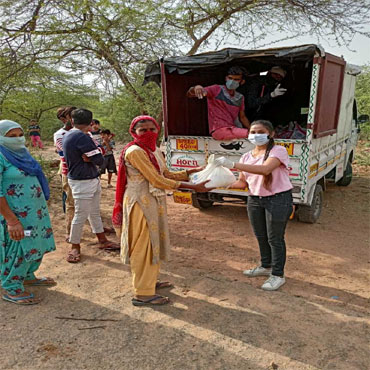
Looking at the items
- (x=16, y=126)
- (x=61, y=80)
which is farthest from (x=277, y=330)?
(x=61, y=80)

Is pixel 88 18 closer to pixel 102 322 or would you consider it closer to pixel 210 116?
pixel 210 116

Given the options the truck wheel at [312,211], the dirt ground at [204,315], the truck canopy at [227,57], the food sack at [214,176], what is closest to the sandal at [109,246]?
the dirt ground at [204,315]

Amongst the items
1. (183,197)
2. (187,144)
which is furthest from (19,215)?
(187,144)

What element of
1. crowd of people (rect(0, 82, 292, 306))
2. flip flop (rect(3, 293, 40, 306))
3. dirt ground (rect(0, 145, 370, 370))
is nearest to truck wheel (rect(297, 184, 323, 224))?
dirt ground (rect(0, 145, 370, 370))

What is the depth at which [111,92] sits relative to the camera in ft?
24.0

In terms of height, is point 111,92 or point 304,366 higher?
point 111,92

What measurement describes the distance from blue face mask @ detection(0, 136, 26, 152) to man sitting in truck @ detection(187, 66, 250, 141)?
2632mm

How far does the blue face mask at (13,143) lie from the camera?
293 cm

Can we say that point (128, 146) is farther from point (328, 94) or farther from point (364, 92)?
point (364, 92)

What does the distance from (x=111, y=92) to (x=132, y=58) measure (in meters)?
0.83

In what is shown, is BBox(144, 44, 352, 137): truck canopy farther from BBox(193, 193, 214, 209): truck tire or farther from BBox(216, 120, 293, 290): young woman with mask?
BBox(216, 120, 293, 290): young woman with mask

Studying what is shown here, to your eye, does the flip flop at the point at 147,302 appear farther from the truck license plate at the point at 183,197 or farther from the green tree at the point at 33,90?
the green tree at the point at 33,90

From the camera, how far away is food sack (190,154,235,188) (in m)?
2.99

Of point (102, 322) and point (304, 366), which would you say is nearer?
point (304, 366)
